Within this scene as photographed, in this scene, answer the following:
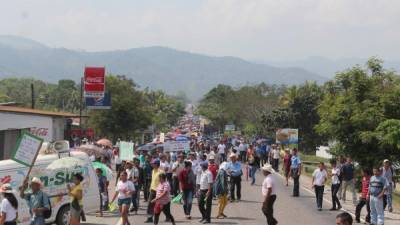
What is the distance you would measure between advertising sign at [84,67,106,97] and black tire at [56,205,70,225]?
27.8m

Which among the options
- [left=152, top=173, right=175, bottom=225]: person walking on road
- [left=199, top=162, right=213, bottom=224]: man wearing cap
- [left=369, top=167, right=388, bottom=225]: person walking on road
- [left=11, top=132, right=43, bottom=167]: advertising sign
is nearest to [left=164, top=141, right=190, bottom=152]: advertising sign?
[left=199, top=162, right=213, bottom=224]: man wearing cap

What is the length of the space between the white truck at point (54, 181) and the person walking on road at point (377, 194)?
7133 millimetres

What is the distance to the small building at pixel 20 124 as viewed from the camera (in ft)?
120

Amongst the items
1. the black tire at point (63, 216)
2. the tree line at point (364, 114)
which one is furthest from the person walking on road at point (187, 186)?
the tree line at point (364, 114)

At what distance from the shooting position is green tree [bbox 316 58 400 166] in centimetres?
2916

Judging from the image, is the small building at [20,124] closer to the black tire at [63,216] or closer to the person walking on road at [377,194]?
the black tire at [63,216]

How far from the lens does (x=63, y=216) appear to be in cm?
1722

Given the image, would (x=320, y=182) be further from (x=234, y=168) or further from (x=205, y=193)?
(x=205, y=193)

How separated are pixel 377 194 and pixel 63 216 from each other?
25.8 ft

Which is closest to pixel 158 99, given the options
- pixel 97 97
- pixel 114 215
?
pixel 97 97

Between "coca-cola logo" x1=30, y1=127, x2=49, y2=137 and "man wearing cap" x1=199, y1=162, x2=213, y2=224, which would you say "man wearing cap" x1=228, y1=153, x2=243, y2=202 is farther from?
"coca-cola logo" x1=30, y1=127, x2=49, y2=137

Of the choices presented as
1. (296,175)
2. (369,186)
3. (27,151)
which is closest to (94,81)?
(296,175)

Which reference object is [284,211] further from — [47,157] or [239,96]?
[239,96]

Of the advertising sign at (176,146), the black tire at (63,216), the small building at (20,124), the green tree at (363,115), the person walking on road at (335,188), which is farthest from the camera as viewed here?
the small building at (20,124)
